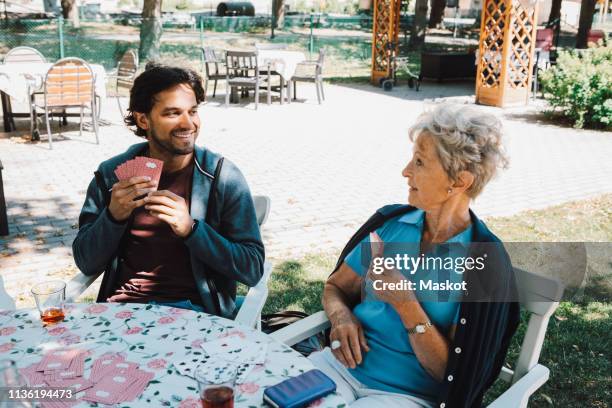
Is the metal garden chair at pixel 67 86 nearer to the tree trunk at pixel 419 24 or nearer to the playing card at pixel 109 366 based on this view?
the playing card at pixel 109 366

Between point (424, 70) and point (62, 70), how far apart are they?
11480 millimetres

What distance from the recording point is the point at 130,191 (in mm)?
2254

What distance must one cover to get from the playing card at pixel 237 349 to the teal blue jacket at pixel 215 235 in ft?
1.89

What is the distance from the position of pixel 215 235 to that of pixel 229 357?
0.70m

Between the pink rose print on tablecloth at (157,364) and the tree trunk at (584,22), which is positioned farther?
the tree trunk at (584,22)

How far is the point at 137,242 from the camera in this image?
8.34 feet

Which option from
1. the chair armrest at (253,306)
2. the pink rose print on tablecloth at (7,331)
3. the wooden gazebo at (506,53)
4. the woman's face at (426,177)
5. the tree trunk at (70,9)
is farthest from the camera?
the tree trunk at (70,9)

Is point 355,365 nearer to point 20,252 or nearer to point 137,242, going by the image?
point 137,242

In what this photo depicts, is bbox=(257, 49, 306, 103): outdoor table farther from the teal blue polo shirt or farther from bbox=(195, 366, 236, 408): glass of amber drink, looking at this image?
bbox=(195, 366, 236, 408): glass of amber drink

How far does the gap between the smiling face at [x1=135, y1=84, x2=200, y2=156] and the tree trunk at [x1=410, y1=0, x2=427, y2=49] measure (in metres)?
22.6

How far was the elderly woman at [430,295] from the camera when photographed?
1.92 metres

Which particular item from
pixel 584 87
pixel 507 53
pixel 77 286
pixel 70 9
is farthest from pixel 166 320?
pixel 70 9

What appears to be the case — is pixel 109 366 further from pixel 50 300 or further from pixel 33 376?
pixel 50 300

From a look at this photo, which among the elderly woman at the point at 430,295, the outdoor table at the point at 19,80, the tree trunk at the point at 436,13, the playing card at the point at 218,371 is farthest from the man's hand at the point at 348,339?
the tree trunk at the point at 436,13
